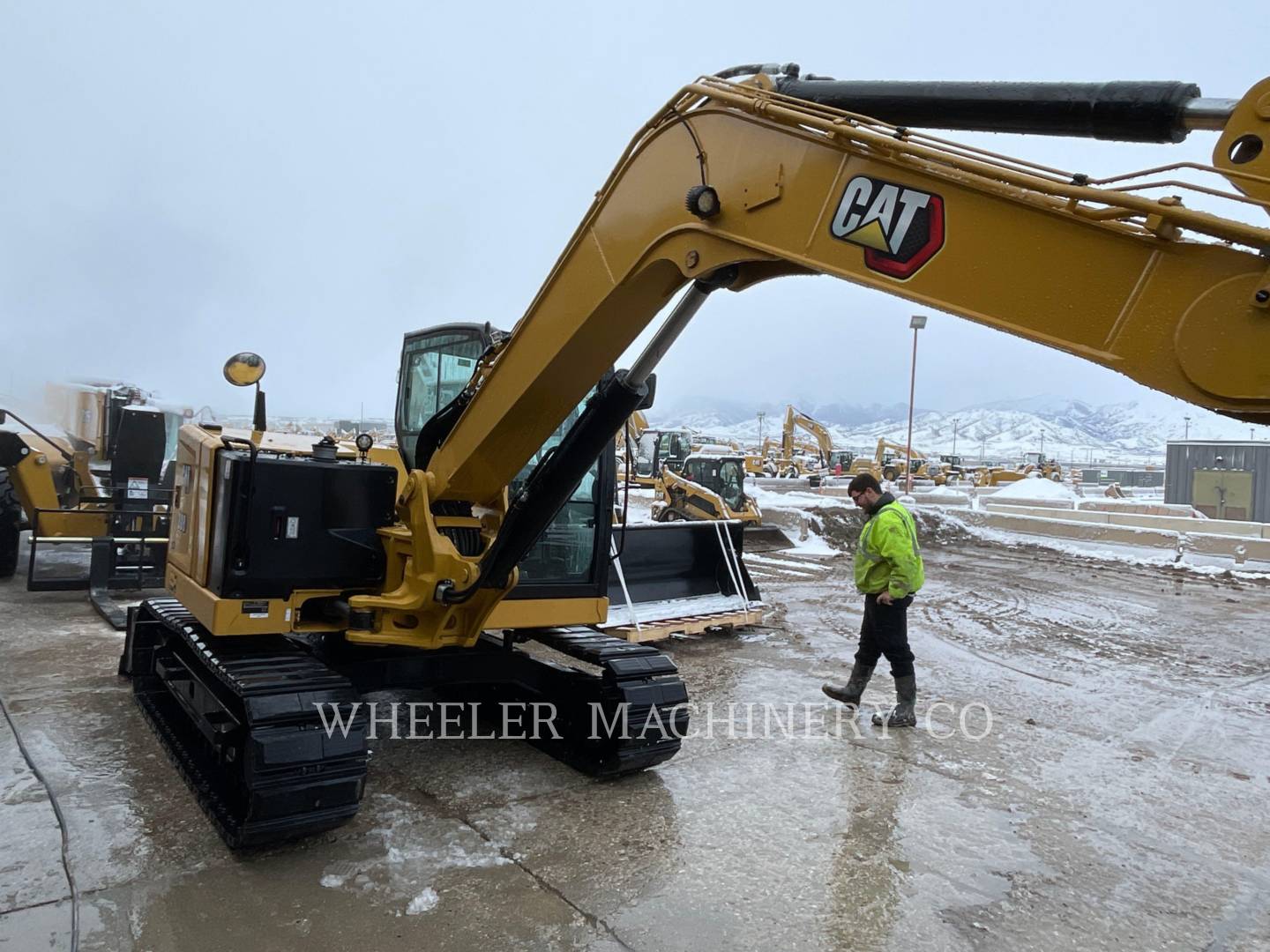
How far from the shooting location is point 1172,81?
2045 mm

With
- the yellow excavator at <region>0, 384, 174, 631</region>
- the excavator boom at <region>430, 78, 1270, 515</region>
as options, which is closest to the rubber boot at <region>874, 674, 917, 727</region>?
the excavator boom at <region>430, 78, 1270, 515</region>

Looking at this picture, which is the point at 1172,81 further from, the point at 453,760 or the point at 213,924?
the point at 453,760

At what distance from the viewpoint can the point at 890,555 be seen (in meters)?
5.74

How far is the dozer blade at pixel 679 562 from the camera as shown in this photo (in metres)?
8.45

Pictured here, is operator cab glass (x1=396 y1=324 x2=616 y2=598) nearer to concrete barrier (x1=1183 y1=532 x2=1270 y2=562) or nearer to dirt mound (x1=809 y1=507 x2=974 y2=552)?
dirt mound (x1=809 y1=507 x2=974 y2=552)

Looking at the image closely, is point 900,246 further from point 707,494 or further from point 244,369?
point 707,494

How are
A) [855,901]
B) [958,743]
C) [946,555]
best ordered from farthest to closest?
[946,555]
[958,743]
[855,901]

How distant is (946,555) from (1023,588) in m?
4.39

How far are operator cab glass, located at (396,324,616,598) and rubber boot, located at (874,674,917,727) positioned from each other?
225 cm

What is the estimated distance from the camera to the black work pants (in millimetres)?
5824

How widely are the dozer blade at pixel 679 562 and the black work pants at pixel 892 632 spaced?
109 inches

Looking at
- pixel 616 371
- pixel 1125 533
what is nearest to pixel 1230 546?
pixel 1125 533

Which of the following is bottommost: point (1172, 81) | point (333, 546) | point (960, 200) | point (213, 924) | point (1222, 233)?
point (213, 924)

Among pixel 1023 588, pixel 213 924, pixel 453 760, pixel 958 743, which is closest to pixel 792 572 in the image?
pixel 1023 588
